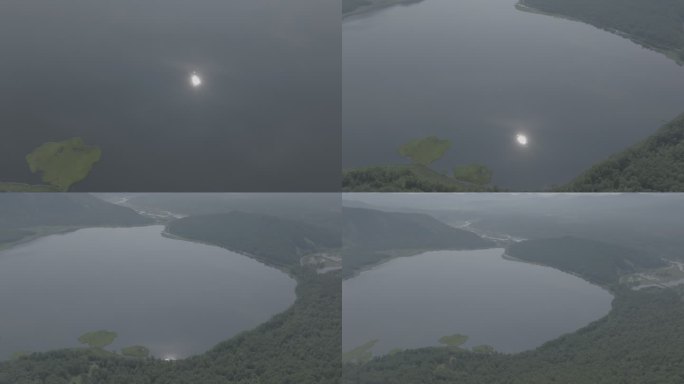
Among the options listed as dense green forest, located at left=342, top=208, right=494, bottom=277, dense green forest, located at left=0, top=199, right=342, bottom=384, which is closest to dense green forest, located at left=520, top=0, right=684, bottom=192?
dense green forest, located at left=342, top=208, right=494, bottom=277

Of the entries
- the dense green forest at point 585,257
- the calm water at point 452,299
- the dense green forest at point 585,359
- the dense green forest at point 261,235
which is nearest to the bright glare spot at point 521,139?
the dense green forest at point 585,257

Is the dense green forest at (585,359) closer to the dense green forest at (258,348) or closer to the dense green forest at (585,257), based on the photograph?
the dense green forest at (585,257)

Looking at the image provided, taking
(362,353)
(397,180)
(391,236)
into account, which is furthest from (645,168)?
(362,353)

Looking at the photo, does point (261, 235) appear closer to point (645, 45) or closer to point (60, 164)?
point (60, 164)

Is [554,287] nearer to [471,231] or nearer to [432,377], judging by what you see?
[471,231]

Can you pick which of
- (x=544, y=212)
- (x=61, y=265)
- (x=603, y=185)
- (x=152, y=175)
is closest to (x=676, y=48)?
(x=603, y=185)

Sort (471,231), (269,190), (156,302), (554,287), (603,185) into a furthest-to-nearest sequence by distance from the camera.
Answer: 1. (156,302)
2. (554,287)
3. (471,231)
4. (269,190)
5. (603,185)
